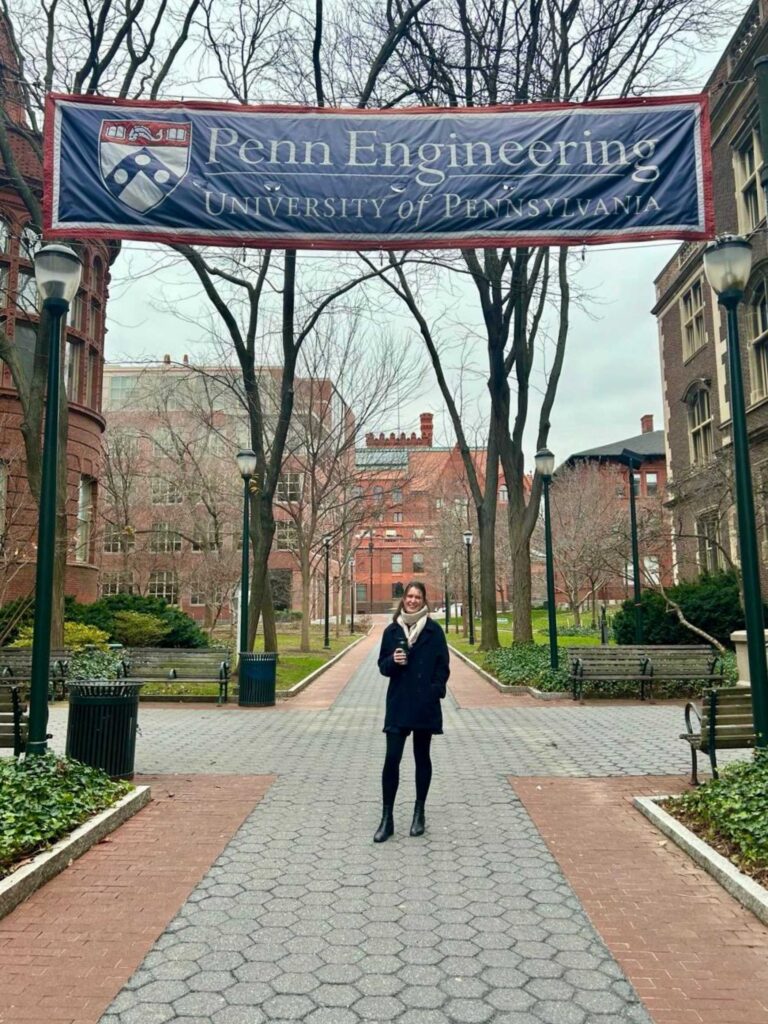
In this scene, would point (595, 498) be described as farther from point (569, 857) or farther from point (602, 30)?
point (569, 857)

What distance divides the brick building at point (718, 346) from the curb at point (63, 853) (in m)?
14.0

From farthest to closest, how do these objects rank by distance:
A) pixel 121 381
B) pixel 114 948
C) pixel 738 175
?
pixel 121 381 < pixel 738 175 < pixel 114 948

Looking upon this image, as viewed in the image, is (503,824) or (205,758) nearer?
(503,824)

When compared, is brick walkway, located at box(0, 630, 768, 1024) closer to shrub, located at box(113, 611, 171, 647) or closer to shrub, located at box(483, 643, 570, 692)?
shrub, located at box(483, 643, 570, 692)

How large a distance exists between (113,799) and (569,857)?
3.66m

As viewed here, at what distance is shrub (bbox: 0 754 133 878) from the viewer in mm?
4988

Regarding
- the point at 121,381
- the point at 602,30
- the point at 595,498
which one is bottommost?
the point at 595,498

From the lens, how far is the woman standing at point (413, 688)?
5711 millimetres

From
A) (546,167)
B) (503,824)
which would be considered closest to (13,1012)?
(503,824)

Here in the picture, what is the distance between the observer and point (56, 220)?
7.29 metres

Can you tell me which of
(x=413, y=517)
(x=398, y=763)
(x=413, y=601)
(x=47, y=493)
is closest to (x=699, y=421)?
(x=413, y=601)

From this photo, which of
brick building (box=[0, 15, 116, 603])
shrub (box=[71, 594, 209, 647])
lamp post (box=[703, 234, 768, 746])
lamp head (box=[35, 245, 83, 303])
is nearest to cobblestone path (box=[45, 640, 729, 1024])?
lamp post (box=[703, 234, 768, 746])

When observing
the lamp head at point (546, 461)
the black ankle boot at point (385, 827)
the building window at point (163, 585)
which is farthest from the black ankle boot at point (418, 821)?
the building window at point (163, 585)

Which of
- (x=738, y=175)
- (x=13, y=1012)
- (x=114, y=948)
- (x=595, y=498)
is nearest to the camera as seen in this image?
(x=13, y=1012)
